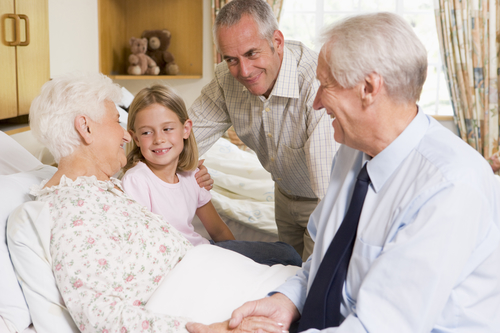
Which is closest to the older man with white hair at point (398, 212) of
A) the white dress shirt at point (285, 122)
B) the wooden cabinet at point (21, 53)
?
the white dress shirt at point (285, 122)

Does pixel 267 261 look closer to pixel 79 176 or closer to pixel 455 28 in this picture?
pixel 79 176

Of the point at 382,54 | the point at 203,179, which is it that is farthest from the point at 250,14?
the point at 382,54

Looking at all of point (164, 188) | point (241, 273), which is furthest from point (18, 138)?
point (241, 273)

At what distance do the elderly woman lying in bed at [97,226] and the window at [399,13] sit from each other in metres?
3.38

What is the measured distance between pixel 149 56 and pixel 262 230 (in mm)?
2559

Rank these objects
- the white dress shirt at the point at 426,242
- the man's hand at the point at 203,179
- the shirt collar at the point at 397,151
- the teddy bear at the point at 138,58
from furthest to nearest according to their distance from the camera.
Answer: the teddy bear at the point at 138,58 < the man's hand at the point at 203,179 < the shirt collar at the point at 397,151 < the white dress shirt at the point at 426,242

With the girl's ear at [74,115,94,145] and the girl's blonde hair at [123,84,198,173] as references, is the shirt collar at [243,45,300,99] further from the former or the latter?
the girl's ear at [74,115,94,145]

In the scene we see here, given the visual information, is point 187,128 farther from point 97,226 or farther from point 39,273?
point 39,273

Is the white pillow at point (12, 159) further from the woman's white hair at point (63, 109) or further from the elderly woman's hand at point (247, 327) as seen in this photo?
the elderly woman's hand at point (247, 327)

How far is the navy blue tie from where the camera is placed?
93cm

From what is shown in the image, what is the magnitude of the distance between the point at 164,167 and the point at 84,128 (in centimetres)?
42

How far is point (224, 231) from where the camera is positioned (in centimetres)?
184

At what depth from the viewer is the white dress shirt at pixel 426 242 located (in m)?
0.77

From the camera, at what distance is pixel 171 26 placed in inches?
166
